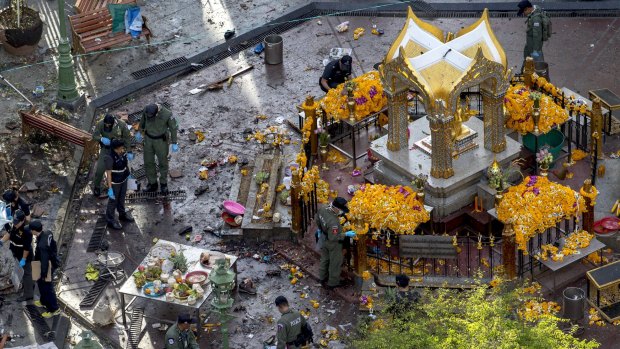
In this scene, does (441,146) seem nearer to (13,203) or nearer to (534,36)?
(534,36)

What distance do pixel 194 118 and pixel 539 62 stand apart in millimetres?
7618

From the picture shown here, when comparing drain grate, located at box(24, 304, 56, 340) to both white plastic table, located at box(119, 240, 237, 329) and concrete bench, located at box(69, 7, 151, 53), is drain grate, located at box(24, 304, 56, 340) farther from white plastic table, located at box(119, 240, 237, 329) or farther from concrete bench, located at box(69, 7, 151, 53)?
concrete bench, located at box(69, 7, 151, 53)

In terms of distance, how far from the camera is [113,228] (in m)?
27.3

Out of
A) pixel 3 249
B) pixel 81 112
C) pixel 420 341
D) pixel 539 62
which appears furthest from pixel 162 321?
pixel 539 62

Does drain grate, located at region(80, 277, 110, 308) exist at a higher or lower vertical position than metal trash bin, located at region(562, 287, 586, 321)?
higher

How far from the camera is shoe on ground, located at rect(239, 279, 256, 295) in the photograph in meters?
25.4

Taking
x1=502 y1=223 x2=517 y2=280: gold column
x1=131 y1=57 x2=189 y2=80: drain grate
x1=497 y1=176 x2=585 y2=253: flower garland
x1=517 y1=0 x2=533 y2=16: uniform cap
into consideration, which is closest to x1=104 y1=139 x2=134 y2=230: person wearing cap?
x1=131 y1=57 x2=189 y2=80: drain grate

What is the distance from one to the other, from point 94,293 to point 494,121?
317 inches

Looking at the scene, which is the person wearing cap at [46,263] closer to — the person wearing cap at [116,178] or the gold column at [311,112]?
the person wearing cap at [116,178]

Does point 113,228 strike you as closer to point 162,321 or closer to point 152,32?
point 162,321

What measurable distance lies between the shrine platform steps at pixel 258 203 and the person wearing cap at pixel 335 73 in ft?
7.44

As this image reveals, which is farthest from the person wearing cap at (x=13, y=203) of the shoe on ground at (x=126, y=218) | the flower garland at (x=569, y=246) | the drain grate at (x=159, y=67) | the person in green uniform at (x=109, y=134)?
the flower garland at (x=569, y=246)

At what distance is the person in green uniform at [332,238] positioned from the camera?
24.6 metres

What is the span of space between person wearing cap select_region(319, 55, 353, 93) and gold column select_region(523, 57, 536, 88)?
3707 mm
